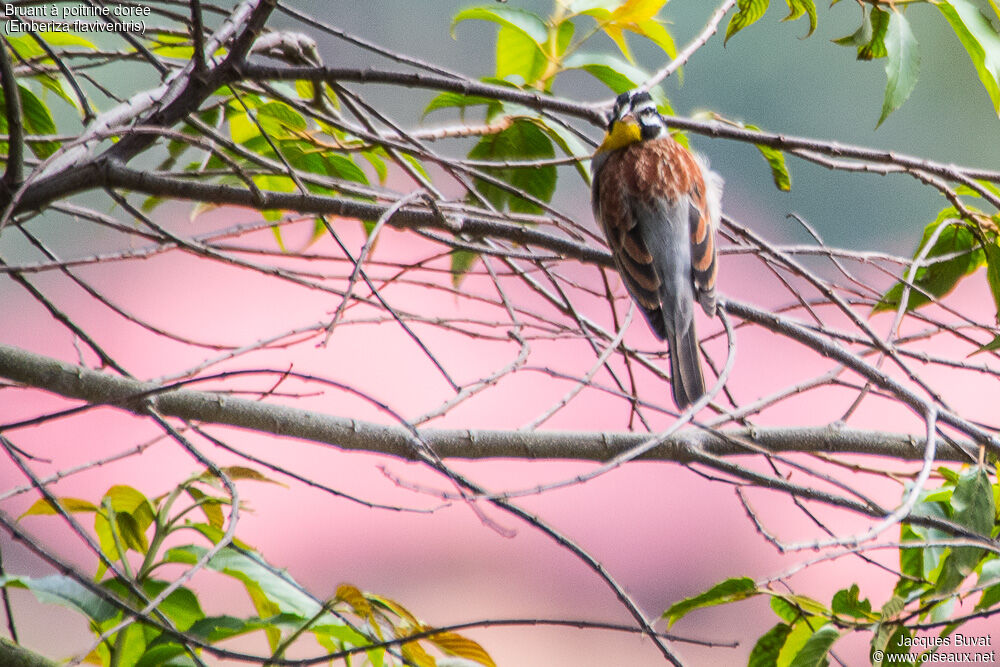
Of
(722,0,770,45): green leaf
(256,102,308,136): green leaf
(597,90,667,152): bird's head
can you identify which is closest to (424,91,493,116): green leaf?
(256,102,308,136): green leaf

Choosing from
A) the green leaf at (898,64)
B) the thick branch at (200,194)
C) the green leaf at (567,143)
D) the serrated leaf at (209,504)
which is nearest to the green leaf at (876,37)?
the green leaf at (898,64)

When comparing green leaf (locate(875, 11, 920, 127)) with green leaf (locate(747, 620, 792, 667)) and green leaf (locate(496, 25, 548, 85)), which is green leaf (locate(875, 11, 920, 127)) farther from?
green leaf (locate(747, 620, 792, 667))

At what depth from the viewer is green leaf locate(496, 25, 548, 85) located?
1.34 meters

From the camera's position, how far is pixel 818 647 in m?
1.13

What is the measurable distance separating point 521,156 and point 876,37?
53cm

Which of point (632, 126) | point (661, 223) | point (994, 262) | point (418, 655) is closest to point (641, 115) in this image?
point (632, 126)

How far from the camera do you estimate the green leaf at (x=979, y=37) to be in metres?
1.10

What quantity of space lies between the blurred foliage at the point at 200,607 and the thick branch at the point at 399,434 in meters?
0.09

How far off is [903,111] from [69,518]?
9.54ft

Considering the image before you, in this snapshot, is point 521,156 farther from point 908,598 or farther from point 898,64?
point 908,598

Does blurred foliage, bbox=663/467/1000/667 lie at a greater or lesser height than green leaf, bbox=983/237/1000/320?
lesser

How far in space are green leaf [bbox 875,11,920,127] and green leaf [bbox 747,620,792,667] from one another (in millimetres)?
748

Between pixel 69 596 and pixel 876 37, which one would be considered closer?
pixel 69 596

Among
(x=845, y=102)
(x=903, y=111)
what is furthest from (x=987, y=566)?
(x=903, y=111)
